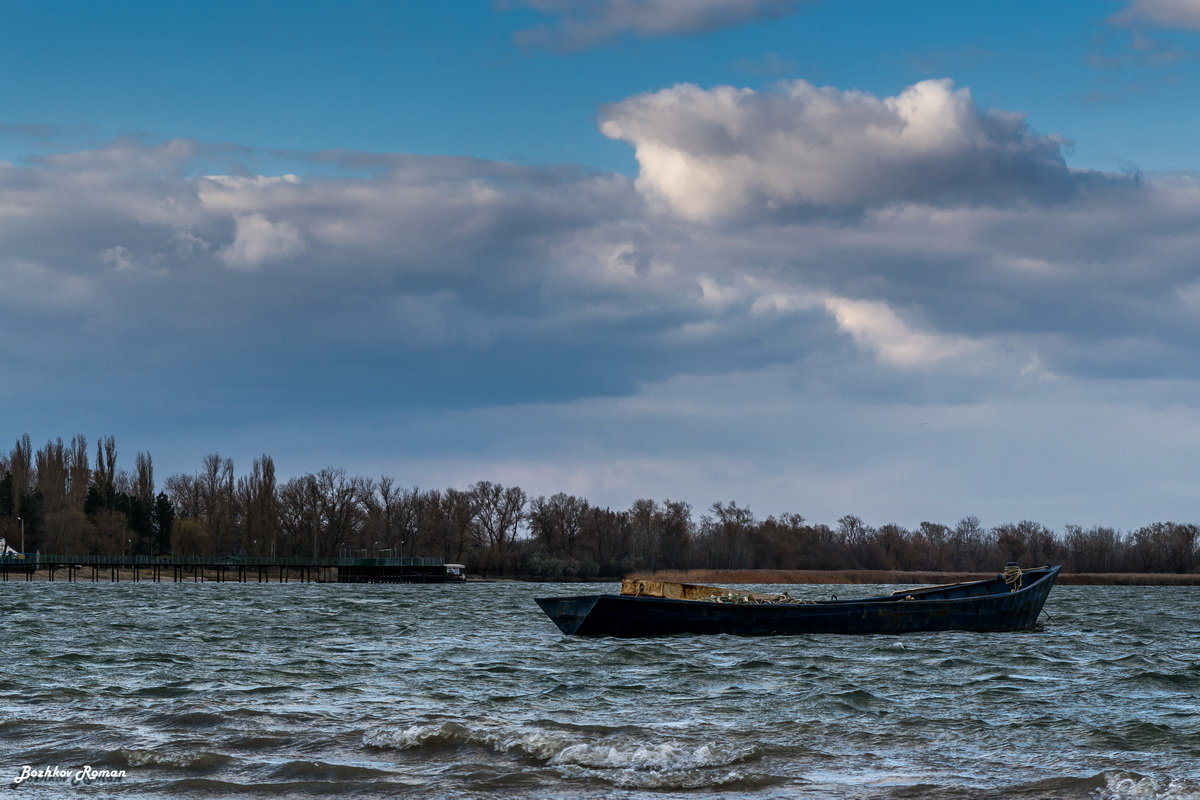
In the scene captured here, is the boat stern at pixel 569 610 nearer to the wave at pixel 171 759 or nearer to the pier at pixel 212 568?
the wave at pixel 171 759

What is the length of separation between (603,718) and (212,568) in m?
152

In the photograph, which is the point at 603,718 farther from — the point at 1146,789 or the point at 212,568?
the point at 212,568

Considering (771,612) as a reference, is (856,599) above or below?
above

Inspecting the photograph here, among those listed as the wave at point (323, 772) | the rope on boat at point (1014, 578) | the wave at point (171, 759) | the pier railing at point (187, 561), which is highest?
the pier railing at point (187, 561)

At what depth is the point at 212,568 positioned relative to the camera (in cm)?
16425

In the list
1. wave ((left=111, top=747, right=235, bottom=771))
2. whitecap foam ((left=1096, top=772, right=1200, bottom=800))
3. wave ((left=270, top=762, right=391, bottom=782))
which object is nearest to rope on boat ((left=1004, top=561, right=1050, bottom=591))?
whitecap foam ((left=1096, top=772, right=1200, bottom=800))

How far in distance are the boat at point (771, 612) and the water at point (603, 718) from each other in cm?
102

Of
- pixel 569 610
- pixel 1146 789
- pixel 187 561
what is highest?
pixel 187 561

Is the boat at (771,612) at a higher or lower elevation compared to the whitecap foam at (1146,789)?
higher
